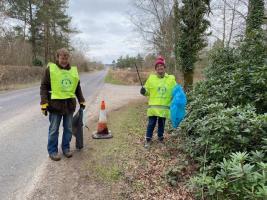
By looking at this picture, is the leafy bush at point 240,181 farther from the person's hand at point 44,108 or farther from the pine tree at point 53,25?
the pine tree at point 53,25

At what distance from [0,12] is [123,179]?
21.5 metres

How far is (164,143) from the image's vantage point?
623 centimetres

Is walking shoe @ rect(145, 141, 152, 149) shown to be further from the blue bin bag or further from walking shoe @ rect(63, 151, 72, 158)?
walking shoe @ rect(63, 151, 72, 158)

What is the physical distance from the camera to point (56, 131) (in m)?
5.21

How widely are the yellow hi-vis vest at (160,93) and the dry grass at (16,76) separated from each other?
59.3ft

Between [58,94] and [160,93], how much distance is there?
82.9 inches

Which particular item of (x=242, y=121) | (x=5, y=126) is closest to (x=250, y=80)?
(x=242, y=121)

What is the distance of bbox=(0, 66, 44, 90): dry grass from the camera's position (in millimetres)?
22733

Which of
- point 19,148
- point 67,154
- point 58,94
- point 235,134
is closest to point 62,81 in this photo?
point 58,94

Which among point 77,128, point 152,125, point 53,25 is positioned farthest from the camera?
point 53,25

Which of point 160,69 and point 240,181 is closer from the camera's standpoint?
point 240,181

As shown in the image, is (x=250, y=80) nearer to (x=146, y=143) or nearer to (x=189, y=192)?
(x=146, y=143)

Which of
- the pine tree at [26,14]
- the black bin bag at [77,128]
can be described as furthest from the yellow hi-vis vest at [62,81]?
the pine tree at [26,14]

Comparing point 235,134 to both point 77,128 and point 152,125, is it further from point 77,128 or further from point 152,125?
point 77,128
